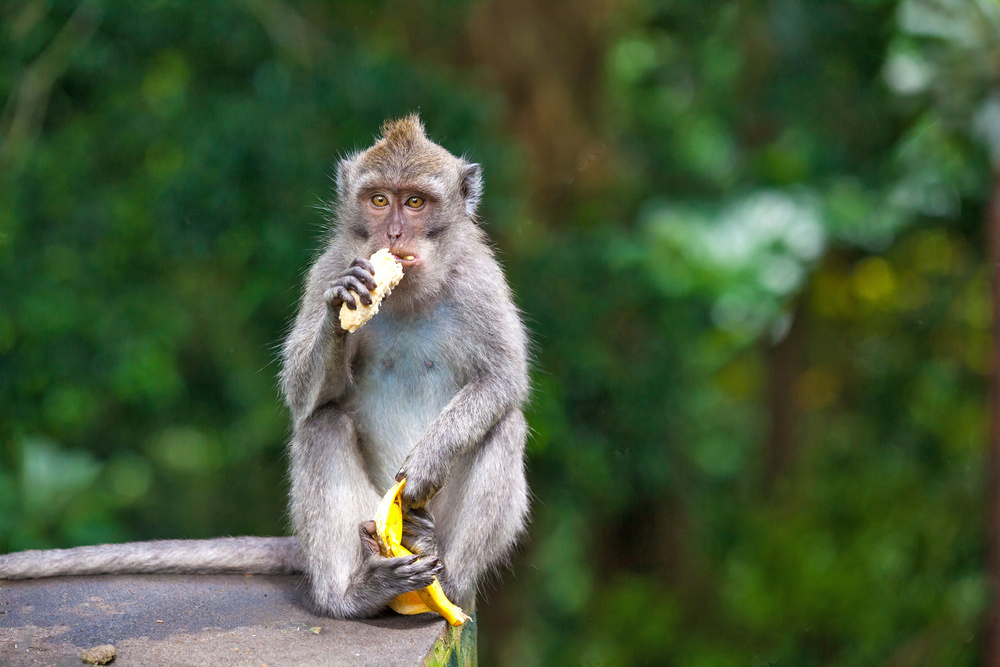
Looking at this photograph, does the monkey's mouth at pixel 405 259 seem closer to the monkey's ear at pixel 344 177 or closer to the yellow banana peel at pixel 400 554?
the monkey's ear at pixel 344 177

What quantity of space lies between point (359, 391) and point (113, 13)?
3.27 m

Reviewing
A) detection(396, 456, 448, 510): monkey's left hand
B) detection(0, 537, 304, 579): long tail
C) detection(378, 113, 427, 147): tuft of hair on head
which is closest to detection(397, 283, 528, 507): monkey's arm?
detection(396, 456, 448, 510): monkey's left hand

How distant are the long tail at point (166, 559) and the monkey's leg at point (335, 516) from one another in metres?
0.33

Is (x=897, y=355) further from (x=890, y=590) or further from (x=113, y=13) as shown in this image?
(x=113, y=13)

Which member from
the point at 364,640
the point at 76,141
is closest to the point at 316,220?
the point at 76,141

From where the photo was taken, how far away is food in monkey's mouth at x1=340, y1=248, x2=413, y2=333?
129 inches

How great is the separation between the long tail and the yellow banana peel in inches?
24.9

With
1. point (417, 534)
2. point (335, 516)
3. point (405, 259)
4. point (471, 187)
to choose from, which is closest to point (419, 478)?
point (417, 534)

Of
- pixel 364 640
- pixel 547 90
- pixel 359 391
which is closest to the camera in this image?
pixel 364 640

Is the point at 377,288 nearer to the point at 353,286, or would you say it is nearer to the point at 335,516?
the point at 353,286

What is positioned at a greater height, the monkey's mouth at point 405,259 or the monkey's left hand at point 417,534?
the monkey's mouth at point 405,259

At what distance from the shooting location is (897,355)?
841 centimetres

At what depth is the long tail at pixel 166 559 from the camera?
3.70 meters

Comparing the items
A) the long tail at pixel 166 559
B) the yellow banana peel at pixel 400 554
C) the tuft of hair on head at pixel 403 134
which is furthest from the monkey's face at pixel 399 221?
the long tail at pixel 166 559
